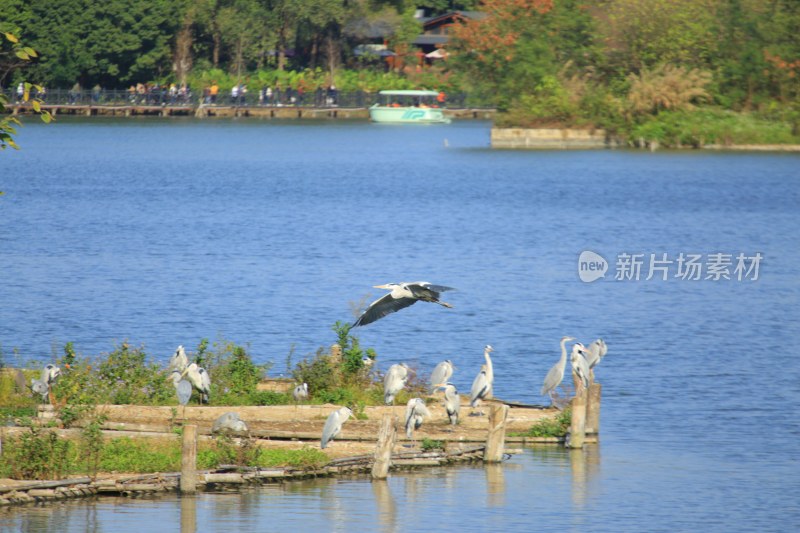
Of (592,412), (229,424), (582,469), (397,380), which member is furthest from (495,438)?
(229,424)

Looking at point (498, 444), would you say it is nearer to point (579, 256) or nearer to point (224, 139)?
point (579, 256)

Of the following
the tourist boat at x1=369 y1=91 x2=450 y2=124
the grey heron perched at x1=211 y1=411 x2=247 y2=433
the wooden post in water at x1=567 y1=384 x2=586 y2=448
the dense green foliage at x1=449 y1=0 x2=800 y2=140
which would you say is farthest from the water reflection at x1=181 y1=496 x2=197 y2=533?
the tourist boat at x1=369 y1=91 x2=450 y2=124

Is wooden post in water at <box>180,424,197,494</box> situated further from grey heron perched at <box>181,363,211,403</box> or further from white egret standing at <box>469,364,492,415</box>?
white egret standing at <box>469,364,492,415</box>

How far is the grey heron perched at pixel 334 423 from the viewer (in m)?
15.2

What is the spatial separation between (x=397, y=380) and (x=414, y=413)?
69cm

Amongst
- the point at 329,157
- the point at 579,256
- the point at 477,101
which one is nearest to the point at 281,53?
the point at 477,101

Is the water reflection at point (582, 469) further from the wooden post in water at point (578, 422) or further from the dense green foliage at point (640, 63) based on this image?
the dense green foliage at point (640, 63)

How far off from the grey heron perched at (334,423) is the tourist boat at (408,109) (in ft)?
250

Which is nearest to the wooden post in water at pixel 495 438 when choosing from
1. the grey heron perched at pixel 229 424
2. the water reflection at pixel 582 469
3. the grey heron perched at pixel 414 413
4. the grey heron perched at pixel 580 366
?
the grey heron perched at pixel 414 413

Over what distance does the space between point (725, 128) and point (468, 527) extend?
52.9 metres

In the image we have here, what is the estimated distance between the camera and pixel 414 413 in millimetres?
16047

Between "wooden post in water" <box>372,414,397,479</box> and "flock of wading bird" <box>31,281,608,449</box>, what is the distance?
0.54 meters

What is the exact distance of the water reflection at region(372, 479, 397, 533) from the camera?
14.2 metres

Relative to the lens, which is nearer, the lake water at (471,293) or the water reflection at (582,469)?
the lake water at (471,293)
